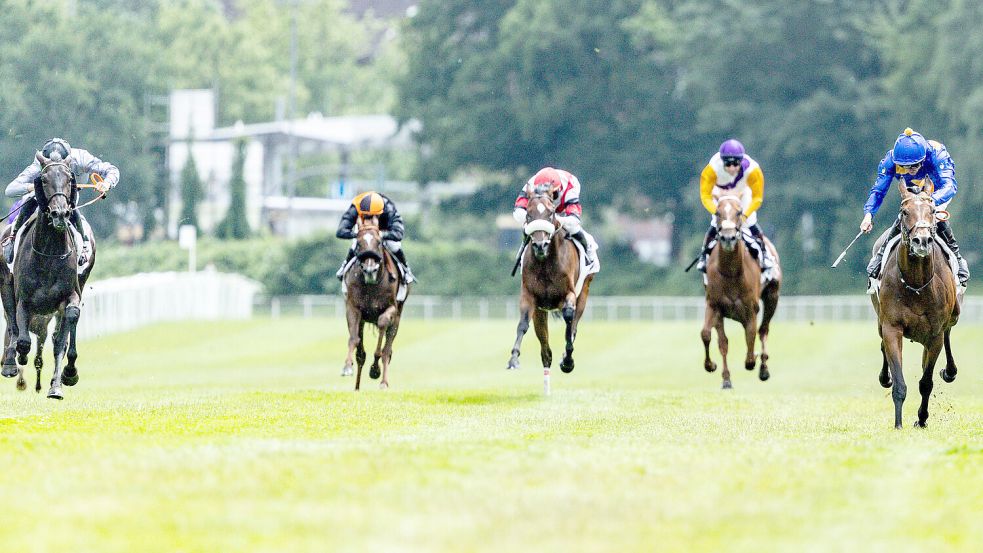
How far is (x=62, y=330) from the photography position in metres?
15.1

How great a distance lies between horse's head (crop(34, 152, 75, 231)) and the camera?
1404 cm

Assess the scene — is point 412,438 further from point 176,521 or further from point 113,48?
point 113,48

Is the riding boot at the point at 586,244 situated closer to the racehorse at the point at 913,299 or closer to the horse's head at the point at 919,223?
the racehorse at the point at 913,299

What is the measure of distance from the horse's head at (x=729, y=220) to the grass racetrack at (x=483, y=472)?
1.65 metres

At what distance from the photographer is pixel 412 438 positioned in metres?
11.9

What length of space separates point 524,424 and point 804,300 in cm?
3452

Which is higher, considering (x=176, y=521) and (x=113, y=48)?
(x=113, y=48)

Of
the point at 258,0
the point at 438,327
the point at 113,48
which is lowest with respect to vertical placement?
the point at 438,327

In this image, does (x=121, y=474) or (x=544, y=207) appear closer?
(x=121, y=474)

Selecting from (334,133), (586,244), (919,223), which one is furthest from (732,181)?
(334,133)

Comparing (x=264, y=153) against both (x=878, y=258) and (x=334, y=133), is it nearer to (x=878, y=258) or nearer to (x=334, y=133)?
(x=334, y=133)

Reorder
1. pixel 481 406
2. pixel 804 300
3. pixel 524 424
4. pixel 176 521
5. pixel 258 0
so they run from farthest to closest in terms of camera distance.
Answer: pixel 258 0
pixel 804 300
pixel 481 406
pixel 524 424
pixel 176 521

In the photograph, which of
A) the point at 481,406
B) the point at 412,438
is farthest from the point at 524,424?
the point at 481,406

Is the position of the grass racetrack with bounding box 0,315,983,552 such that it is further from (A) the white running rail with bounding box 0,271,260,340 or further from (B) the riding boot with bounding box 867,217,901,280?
(A) the white running rail with bounding box 0,271,260,340
